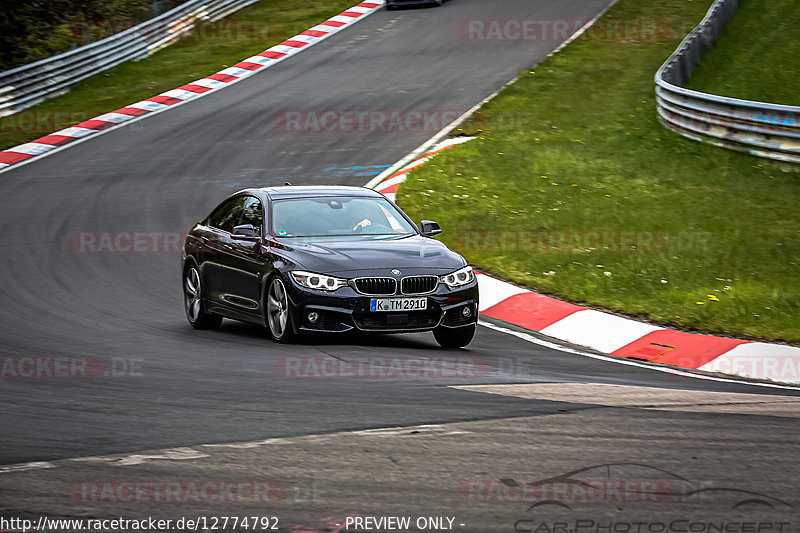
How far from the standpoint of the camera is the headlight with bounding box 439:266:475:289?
10.4 metres

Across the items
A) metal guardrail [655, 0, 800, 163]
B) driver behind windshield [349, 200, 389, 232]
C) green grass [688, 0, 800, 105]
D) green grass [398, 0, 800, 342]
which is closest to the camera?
driver behind windshield [349, 200, 389, 232]

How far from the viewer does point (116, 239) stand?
16641mm

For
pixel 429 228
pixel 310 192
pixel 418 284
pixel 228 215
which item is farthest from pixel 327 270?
pixel 228 215

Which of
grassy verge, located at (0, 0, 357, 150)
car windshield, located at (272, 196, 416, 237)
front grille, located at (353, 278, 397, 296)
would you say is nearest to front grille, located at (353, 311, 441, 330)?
front grille, located at (353, 278, 397, 296)

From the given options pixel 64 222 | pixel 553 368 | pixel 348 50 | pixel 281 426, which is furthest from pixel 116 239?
pixel 348 50

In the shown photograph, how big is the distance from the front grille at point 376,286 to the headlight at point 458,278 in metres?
0.48

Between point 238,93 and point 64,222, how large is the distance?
1077 centimetres

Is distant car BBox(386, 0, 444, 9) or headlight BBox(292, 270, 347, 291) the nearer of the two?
headlight BBox(292, 270, 347, 291)

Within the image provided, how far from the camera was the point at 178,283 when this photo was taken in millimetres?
14438

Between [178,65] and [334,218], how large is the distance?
21041mm

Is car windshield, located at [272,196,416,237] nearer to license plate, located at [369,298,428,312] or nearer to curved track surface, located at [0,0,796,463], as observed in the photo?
curved track surface, located at [0,0,796,463]

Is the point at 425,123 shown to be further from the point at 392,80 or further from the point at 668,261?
the point at 668,261

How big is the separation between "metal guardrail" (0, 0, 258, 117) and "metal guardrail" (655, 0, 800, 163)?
48.0 feet

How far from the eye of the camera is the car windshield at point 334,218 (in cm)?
1112
